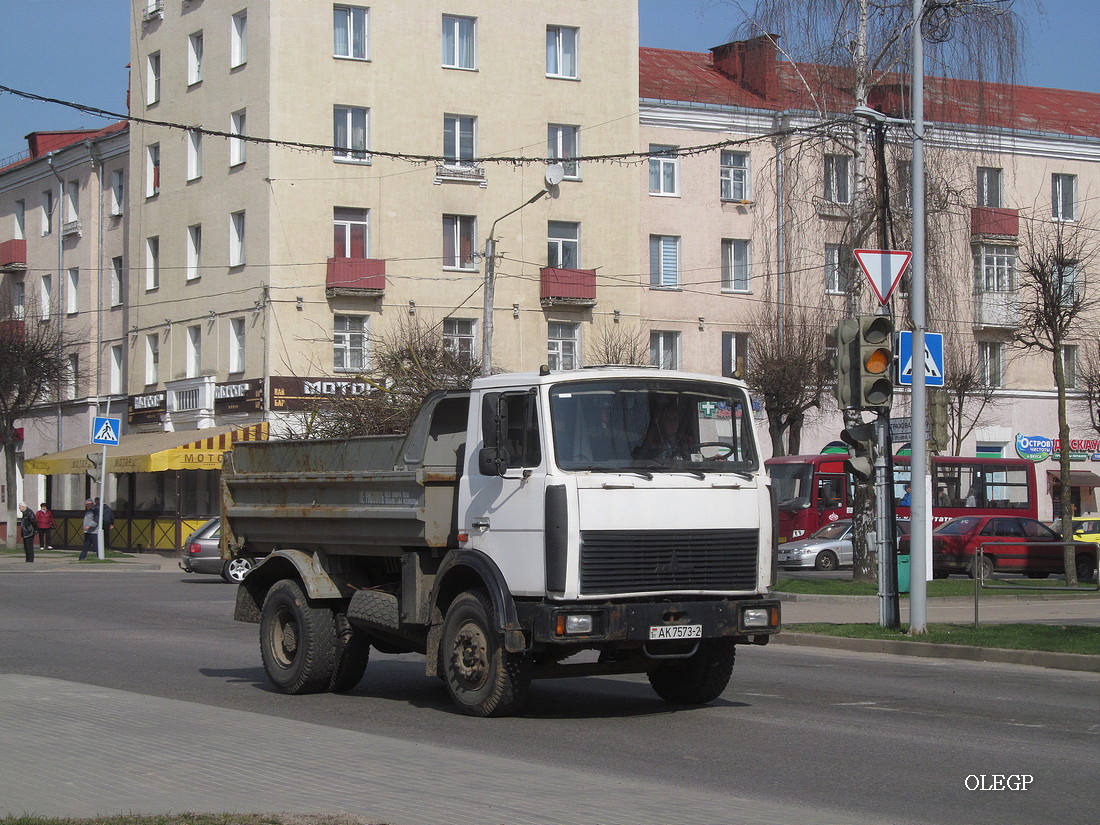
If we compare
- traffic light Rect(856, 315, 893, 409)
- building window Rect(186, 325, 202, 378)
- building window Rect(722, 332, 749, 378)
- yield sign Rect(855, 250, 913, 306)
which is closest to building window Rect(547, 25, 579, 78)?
building window Rect(722, 332, 749, 378)

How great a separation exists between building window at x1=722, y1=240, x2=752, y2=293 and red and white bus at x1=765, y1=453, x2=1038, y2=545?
818cm

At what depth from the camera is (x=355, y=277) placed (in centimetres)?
4412

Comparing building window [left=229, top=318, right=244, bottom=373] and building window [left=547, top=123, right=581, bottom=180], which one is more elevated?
building window [left=547, top=123, right=581, bottom=180]

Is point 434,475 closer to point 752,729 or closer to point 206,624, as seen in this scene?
point 752,729

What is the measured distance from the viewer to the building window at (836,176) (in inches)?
1129

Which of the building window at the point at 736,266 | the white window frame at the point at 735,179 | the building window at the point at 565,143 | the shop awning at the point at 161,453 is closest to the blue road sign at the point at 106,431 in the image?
the shop awning at the point at 161,453

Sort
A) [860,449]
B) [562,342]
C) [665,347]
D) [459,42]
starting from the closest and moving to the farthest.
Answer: [860,449] → [459,42] → [562,342] → [665,347]

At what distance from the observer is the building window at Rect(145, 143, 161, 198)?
49.6m

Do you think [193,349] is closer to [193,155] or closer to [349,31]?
[193,155]

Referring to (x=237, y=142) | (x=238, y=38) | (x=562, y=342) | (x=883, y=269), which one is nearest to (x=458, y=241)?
(x=562, y=342)

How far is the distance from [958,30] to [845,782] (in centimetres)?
2165

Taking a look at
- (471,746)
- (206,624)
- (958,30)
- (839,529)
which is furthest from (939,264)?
(471,746)

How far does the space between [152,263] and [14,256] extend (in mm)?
10927

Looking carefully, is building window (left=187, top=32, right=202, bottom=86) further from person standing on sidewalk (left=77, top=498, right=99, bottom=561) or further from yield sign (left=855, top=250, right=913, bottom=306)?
yield sign (left=855, top=250, right=913, bottom=306)
